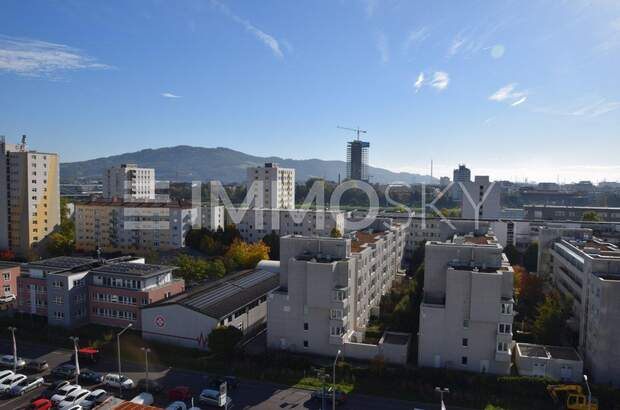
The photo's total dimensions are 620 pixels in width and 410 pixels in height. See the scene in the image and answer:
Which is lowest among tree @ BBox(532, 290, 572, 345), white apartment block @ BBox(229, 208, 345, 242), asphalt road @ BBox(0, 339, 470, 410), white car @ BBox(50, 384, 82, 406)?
asphalt road @ BBox(0, 339, 470, 410)

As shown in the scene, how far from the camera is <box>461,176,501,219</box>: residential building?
5544 centimetres

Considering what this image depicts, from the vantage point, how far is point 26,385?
1894 cm

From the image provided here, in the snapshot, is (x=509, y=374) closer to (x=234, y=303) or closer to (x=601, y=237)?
(x=234, y=303)

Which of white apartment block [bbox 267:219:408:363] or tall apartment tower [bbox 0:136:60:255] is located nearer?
white apartment block [bbox 267:219:408:363]

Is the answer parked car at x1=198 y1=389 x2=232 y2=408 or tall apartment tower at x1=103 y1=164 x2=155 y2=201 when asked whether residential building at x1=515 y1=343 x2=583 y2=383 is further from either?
tall apartment tower at x1=103 y1=164 x2=155 y2=201

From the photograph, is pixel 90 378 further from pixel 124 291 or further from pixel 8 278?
pixel 8 278

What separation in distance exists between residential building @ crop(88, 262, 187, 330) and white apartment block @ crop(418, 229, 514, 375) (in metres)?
15.6

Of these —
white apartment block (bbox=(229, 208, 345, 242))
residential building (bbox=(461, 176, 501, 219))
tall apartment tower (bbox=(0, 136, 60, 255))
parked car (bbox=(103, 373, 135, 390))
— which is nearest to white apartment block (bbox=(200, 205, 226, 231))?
white apartment block (bbox=(229, 208, 345, 242))

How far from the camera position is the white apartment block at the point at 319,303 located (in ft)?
71.6

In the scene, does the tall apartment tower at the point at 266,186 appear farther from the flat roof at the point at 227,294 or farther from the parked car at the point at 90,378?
the parked car at the point at 90,378

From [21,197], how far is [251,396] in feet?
139

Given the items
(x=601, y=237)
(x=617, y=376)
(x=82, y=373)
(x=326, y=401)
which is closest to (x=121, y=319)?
(x=82, y=373)

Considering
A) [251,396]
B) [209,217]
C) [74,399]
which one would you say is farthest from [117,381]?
[209,217]

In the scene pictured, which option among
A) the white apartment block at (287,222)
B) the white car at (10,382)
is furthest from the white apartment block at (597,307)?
the white apartment block at (287,222)
